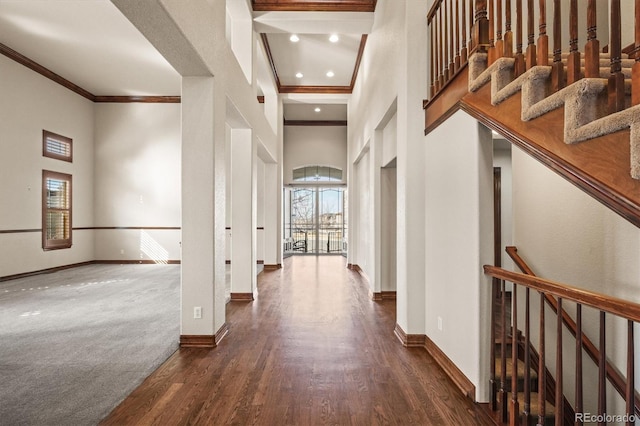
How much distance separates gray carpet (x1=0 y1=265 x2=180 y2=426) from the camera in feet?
7.95

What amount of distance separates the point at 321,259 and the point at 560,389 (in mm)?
8915

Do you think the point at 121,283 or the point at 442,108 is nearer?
the point at 442,108

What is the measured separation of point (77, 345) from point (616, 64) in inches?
184

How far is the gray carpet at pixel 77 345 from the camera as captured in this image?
242cm

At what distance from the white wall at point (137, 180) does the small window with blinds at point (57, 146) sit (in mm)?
957

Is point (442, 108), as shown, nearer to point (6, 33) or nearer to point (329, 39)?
point (329, 39)

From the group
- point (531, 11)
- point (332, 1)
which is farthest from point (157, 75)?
point (531, 11)

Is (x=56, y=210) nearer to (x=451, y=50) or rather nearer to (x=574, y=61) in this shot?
(x=451, y=50)

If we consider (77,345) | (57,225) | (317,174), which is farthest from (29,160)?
(317,174)

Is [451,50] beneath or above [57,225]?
above

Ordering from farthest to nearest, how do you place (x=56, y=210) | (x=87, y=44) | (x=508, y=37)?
1. (x=56, y=210)
2. (x=87, y=44)
3. (x=508, y=37)

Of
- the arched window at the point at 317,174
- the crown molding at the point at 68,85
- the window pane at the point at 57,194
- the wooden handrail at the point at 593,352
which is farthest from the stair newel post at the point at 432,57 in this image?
the window pane at the point at 57,194

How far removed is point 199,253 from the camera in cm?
348

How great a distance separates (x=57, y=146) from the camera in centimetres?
824
